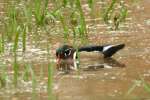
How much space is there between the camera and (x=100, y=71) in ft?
29.0

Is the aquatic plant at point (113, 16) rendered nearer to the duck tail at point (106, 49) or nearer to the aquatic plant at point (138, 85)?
the duck tail at point (106, 49)

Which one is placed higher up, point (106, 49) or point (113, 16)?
point (113, 16)

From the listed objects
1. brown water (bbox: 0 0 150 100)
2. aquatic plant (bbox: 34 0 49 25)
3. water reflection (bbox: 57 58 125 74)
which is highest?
aquatic plant (bbox: 34 0 49 25)

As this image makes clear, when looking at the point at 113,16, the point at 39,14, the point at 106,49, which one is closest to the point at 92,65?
the point at 106,49

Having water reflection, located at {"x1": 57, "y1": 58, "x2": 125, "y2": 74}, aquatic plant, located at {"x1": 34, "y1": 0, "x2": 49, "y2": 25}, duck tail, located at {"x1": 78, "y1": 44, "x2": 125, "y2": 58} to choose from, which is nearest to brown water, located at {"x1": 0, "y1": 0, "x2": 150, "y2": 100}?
water reflection, located at {"x1": 57, "y1": 58, "x2": 125, "y2": 74}

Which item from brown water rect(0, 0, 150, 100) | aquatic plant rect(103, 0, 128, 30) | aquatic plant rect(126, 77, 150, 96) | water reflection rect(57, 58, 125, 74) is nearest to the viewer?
aquatic plant rect(126, 77, 150, 96)

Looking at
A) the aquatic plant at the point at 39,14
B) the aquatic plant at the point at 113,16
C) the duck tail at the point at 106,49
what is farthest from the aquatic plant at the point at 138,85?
the aquatic plant at the point at 39,14

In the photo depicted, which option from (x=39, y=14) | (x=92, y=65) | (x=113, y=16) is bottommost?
(x=92, y=65)

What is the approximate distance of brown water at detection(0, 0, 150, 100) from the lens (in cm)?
768

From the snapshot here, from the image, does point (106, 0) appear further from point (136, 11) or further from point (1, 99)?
point (1, 99)

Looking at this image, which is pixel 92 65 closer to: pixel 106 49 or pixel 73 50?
pixel 106 49

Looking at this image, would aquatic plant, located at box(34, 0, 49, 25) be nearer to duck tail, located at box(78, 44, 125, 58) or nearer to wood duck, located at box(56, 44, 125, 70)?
wood duck, located at box(56, 44, 125, 70)

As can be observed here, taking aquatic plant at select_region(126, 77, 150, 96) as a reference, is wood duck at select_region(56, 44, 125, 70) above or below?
below

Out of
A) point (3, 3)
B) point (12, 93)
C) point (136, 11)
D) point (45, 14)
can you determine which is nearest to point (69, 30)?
point (45, 14)
